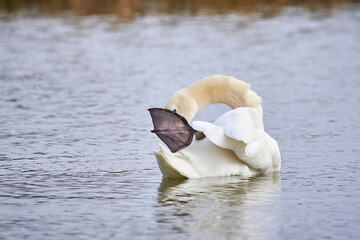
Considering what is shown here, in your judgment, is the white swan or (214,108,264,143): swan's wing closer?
(214,108,264,143): swan's wing

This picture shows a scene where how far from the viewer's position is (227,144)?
800 centimetres

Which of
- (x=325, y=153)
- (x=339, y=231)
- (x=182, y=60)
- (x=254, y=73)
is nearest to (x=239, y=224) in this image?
(x=339, y=231)

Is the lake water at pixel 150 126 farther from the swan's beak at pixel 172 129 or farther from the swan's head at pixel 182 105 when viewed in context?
the swan's head at pixel 182 105

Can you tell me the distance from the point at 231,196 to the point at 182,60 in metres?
10.5

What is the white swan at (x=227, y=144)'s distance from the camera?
25.9 ft

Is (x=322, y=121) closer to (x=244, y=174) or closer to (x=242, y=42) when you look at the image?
(x=244, y=174)

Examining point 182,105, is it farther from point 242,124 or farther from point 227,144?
point 242,124

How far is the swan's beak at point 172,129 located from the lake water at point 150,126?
1.31 feet

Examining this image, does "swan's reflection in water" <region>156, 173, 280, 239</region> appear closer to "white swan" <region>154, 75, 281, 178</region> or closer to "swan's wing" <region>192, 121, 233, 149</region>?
"white swan" <region>154, 75, 281, 178</region>

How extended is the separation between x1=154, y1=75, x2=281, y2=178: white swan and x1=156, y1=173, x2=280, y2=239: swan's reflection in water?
111 mm

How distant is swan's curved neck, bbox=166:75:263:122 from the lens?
28.6 ft

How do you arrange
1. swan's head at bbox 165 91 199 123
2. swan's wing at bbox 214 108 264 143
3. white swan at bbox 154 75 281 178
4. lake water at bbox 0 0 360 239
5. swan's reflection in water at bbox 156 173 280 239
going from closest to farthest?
swan's reflection in water at bbox 156 173 280 239 < lake water at bbox 0 0 360 239 < swan's wing at bbox 214 108 264 143 < white swan at bbox 154 75 281 178 < swan's head at bbox 165 91 199 123

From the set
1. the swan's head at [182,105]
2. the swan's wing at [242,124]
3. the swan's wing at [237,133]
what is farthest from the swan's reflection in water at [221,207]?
the swan's head at [182,105]

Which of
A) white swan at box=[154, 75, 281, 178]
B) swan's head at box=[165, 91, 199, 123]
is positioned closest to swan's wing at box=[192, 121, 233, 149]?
white swan at box=[154, 75, 281, 178]
